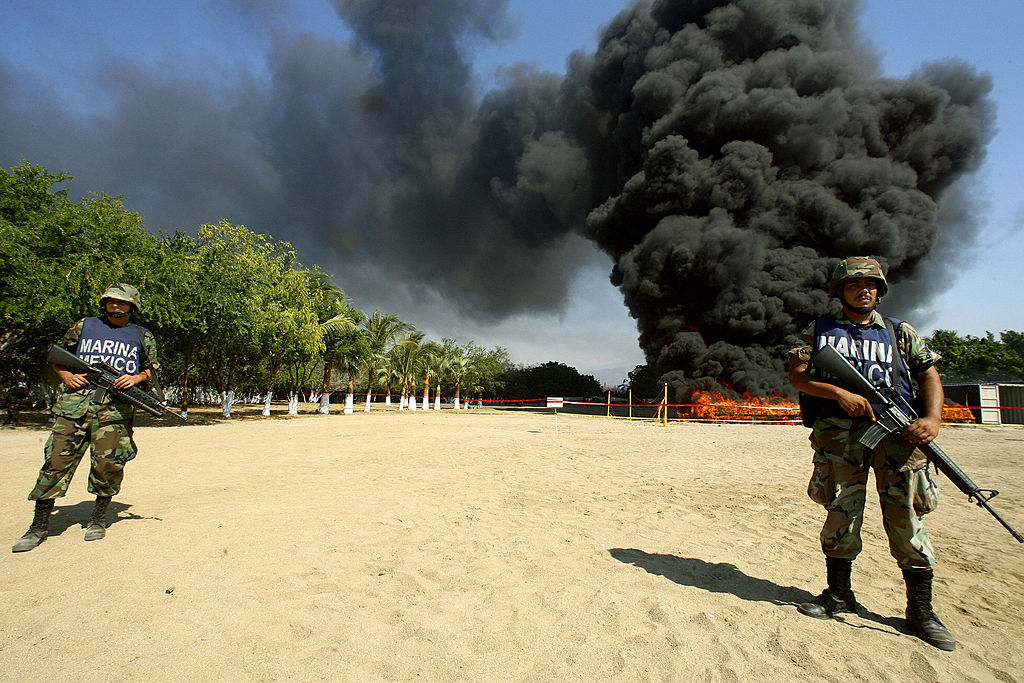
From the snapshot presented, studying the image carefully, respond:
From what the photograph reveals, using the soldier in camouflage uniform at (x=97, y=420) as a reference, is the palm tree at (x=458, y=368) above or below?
above

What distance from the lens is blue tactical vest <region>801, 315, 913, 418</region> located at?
3.02 meters

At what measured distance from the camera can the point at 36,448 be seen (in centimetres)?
1073

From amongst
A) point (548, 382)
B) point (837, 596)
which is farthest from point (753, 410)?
point (548, 382)

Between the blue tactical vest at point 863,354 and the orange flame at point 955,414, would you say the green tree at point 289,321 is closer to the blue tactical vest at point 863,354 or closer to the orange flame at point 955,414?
the blue tactical vest at point 863,354

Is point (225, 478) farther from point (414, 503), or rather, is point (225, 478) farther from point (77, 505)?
point (414, 503)

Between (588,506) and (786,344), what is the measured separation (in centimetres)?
2999

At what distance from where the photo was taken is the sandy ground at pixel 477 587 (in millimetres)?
2396

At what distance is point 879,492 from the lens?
2.85 metres

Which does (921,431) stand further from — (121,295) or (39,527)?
(39,527)

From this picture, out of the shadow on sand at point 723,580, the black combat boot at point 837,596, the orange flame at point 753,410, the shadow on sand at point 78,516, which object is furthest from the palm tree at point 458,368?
the black combat boot at point 837,596

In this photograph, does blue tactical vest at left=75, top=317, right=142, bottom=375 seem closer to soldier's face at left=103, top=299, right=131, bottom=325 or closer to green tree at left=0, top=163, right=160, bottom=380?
soldier's face at left=103, top=299, right=131, bottom=325

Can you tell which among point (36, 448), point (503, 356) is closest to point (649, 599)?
point (36, 448)

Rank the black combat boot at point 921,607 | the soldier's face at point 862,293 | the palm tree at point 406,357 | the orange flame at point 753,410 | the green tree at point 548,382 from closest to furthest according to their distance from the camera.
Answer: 1. the black combat boot at point 921,607
2. the soldier's face at point 862,293
3. the orange flame at point 753,410
4. the palm tree at point 406,357
5. the green tree at point 548,382

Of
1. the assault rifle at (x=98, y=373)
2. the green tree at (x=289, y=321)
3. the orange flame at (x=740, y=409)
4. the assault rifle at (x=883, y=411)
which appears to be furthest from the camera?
the orange flame at (x=740, y=409)
